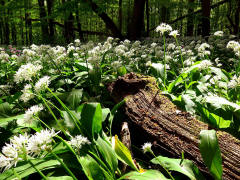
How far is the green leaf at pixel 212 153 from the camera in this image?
114 cm

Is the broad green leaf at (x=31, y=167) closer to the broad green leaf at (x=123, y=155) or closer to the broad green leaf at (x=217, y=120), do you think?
the broad green leaf at (x=123, y=155)

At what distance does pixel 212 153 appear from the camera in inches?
45.9

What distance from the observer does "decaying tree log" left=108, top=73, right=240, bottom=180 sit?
1.27 meters

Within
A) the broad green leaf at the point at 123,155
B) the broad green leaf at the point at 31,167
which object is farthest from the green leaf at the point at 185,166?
the broad green leaf at the point at 31,167

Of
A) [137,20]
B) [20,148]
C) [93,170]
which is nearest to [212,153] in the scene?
[93,170]

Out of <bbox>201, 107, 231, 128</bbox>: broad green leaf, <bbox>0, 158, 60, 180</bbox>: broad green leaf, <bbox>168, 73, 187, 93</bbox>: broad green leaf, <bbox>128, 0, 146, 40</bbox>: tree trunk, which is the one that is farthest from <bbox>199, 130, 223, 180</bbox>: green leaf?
<bbox>128, 0, 146, 40</bbox>: tree trunk

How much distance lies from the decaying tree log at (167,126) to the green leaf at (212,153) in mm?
97

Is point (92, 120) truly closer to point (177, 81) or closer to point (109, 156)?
point (109, 156)

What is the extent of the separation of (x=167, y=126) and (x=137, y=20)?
339 inches

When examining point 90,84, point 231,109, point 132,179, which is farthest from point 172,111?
point 90,84

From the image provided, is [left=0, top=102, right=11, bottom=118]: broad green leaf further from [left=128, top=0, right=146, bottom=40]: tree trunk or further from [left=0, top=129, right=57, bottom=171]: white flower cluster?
[left=128, top=0, right=146, bottom=40]: tree trunk

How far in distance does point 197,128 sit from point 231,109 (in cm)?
46

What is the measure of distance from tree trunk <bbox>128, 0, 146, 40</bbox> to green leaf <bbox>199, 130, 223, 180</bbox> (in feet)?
28.9

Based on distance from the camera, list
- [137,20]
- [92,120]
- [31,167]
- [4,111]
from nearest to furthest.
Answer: [31,167]
[92,120]
[4,111]
[137,20]
